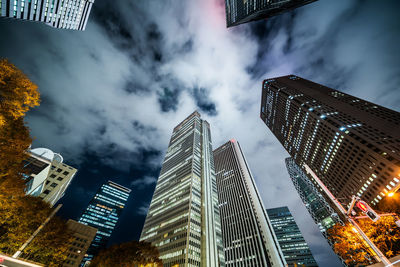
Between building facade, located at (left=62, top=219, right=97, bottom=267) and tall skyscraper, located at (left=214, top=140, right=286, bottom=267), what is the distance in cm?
8205

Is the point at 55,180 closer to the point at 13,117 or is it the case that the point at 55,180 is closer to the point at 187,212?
the point at 187,212

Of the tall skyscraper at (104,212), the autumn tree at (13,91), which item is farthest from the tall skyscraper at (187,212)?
the tall skyscraper at (104,212)

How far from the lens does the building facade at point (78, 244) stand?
7588 centimetres

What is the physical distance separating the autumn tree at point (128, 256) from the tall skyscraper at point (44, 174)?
23732mm

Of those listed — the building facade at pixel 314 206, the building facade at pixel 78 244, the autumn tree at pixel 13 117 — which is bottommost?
the autumn tree at pixel 13 117

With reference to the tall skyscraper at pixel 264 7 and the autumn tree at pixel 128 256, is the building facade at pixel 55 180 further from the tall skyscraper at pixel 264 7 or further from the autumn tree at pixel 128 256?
the tall skyscraper at pixel 264 7

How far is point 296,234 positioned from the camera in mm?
135375

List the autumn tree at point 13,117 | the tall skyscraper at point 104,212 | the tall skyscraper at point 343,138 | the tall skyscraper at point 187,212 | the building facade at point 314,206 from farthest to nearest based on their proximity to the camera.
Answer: the tall skyscraper at point 104,212 < the building facade at point 314,206 < the tall skyscraper at point 343,138 < the tall skyscraper at point 187,212 < the autumn tree at point 13,117

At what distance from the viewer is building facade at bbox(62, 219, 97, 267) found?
75875 millimetres

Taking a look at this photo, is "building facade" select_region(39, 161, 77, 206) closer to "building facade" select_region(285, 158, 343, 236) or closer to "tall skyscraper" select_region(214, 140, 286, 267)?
"tall skyscraper" select_region(214, 140, 286, 267)

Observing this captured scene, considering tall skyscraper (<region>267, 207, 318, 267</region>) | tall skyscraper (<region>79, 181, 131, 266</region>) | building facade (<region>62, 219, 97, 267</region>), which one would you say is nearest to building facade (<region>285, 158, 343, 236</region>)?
tall skyscraper (<region>267, 207, 318, 267</region>)

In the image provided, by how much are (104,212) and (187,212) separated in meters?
123

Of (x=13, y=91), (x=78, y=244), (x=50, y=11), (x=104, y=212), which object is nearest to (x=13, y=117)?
(x=13, y=91)

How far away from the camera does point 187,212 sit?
221 feet
